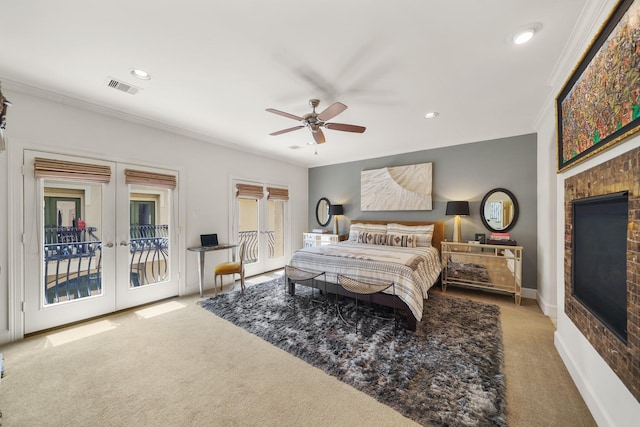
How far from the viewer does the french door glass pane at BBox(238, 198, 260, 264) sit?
518 cm

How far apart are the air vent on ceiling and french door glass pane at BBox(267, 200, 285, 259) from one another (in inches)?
131

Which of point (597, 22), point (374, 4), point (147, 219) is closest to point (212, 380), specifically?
point (147, 219)

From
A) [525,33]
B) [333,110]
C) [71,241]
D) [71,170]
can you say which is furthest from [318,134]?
[71,241]

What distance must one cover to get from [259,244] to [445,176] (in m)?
4.06

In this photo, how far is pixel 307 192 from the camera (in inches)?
266

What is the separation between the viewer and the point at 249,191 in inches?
201

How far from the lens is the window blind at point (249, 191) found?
4.93 metres

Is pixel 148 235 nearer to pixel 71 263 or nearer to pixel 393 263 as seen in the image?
pixel 71 263

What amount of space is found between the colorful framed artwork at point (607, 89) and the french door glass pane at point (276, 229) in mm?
4971

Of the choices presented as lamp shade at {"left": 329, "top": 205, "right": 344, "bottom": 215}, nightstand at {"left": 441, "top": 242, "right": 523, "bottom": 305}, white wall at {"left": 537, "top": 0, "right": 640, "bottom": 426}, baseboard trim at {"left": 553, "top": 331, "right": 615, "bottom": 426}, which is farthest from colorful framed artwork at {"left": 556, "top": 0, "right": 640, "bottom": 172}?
lamp shade at {"left": 329, "top": 205, "right": 344, "bottom": 215}

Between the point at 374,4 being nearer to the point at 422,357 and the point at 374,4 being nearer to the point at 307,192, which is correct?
the point at 422,357

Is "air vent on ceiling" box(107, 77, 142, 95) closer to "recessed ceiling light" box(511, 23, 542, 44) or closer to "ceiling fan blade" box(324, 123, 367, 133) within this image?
"ceiling fan blade" box(324, 123, 367, 133)

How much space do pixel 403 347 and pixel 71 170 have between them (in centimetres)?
429

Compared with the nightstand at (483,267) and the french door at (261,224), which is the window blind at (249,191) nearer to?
the french door at (261,224)
